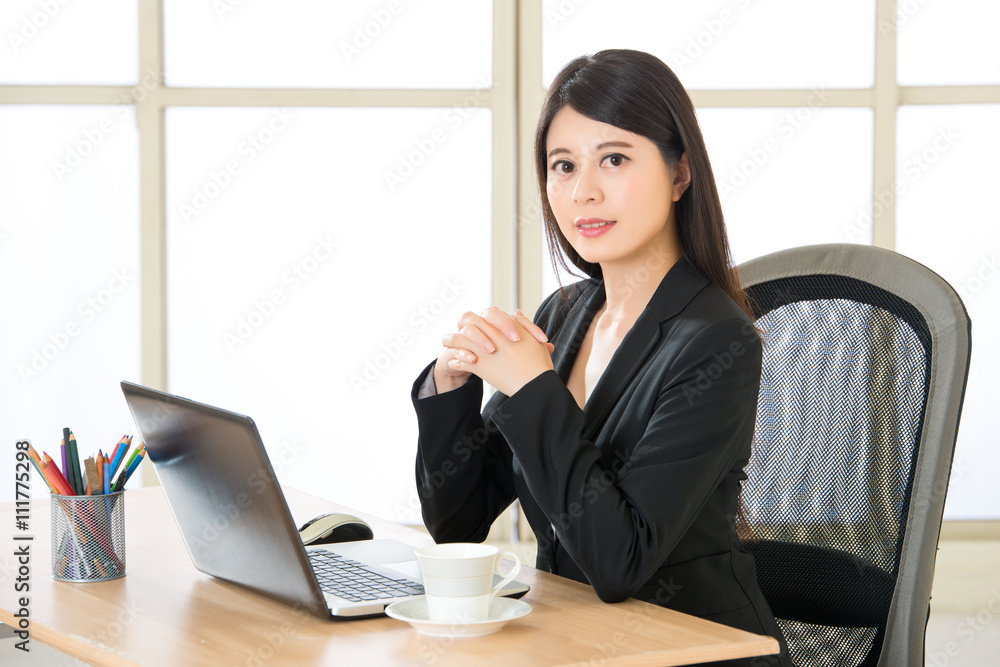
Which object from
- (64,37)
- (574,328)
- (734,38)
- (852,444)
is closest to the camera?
(852,444)

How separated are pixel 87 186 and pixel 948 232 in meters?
3.13

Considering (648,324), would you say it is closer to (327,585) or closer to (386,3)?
(327,585)

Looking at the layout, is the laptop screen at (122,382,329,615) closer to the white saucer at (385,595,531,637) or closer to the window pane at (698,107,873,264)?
the white saucer at (385,595,531,637)

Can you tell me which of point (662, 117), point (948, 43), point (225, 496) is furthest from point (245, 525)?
point (948, 43)

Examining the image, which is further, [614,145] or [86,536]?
[614,145]

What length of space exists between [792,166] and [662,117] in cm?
239

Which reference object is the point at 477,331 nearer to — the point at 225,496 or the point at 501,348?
the point at 501,348

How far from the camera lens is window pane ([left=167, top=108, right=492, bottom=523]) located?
3.48 m

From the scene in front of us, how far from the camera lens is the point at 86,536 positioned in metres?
1.21

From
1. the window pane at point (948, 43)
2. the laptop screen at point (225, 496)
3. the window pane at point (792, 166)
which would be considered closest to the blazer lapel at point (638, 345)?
the laptop screen at point (225, 496)

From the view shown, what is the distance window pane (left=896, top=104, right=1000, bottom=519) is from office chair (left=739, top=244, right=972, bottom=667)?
7.84 feet

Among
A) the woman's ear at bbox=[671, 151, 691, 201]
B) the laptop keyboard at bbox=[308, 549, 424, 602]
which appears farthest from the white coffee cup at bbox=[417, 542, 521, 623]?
the woman's ear at bbox=[671, 151, 691, 201]

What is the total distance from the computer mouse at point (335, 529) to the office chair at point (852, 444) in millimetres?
577

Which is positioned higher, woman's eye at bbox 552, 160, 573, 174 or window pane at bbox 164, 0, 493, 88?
window pane at bbox 164, 0, 493, 88
